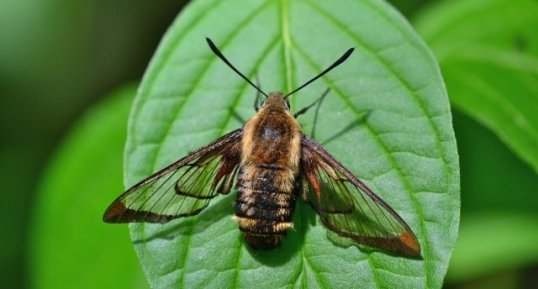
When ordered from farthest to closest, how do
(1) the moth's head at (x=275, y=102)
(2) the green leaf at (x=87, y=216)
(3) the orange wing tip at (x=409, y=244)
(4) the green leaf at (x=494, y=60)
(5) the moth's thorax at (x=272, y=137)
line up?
(2) the green leaf at (x=87, y=216) < (4) the green leaf at (x=494, y=60) < (1) the moth's head at (x=275, y=102) < (5) the moth's thorax at (x=272, y=137) < (3) the orange wing tip at (x=409, y=244)

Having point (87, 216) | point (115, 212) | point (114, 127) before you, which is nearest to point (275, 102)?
point (115, 212)

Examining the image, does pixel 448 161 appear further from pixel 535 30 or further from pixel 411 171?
pixel 535 30

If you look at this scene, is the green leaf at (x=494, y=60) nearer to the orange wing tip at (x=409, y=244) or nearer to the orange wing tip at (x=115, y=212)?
the orange wing tip at (x=409, y=244)

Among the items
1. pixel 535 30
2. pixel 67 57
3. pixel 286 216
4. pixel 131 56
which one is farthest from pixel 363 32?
pixel 67 57

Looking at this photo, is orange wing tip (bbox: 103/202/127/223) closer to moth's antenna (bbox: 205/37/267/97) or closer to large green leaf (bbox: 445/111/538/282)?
moth's antenna (bbox: 205/37/267/97)

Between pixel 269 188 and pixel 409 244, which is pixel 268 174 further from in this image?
pixel 409 244

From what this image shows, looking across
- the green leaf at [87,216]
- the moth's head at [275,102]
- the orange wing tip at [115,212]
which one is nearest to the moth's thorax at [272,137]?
the moth's head at [275,102]
